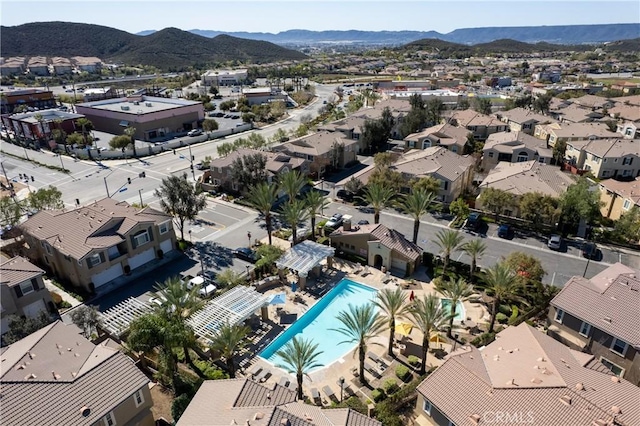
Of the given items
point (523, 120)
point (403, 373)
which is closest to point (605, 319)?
point (403, 373)

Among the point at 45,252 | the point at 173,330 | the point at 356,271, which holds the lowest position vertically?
the point at 356,271

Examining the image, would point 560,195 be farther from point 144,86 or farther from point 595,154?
point 144,86

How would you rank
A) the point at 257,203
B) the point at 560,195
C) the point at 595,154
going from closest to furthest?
the point at 257,203 < the point at 560,195 < the point at 595,154

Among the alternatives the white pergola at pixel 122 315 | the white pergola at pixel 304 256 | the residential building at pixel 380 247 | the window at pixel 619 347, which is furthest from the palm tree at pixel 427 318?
the white pergola at pixel 122 315

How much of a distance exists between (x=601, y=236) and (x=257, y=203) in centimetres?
4544

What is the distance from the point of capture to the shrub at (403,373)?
103 ft

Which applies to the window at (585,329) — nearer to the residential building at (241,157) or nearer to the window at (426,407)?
the window at (426,407)

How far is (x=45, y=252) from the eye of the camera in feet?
146

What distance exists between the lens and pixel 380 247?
4619 centimetres

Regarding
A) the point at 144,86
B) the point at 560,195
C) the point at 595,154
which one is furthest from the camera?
the point at 144,86

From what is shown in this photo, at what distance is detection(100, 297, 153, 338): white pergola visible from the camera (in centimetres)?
3409

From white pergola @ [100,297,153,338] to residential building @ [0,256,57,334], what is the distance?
588 cm

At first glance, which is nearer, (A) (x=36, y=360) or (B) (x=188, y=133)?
(A) (x=36, y=360)

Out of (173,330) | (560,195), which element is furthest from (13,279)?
(560,195)
